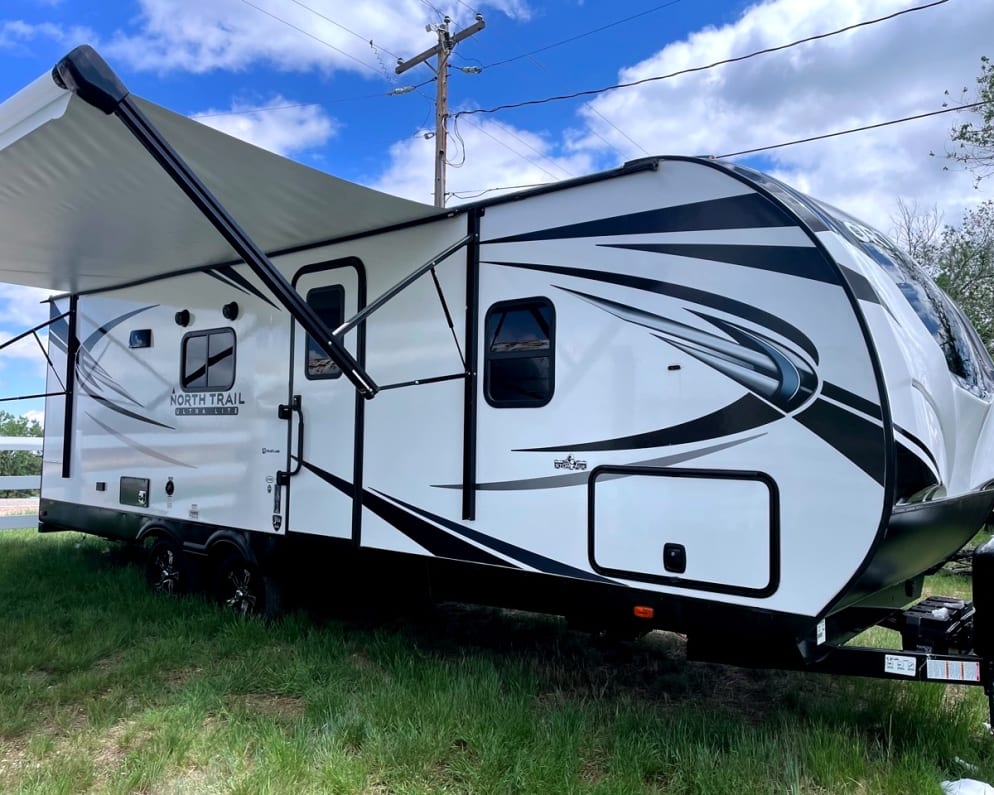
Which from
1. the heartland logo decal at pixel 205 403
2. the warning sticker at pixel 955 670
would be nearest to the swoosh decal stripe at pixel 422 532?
the heartland logo decal at pixel 205 403

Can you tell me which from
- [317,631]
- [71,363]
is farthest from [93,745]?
[71,363]

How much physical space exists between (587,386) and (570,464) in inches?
16.3

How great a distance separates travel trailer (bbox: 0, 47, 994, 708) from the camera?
3.29m

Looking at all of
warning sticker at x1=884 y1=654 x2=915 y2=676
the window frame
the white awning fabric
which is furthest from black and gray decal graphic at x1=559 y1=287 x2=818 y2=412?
the window frame

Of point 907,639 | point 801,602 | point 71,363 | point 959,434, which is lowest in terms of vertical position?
point 907,639

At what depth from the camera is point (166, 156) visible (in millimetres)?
3514

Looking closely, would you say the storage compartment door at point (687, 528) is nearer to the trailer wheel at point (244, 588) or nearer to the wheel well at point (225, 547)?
the trailer wheel at point (244, 588)

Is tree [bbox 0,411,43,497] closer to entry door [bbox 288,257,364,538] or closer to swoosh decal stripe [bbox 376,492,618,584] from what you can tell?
entry door [bbox 288,257,364,538]

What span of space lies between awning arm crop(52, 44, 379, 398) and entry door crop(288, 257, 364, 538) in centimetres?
107

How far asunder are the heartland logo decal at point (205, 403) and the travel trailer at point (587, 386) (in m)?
0.23

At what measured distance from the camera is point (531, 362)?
14.0 ft

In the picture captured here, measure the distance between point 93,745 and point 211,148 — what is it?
Result: 117 inches

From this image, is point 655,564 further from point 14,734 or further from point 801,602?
point 14,734

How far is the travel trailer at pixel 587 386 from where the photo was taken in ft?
10.8
